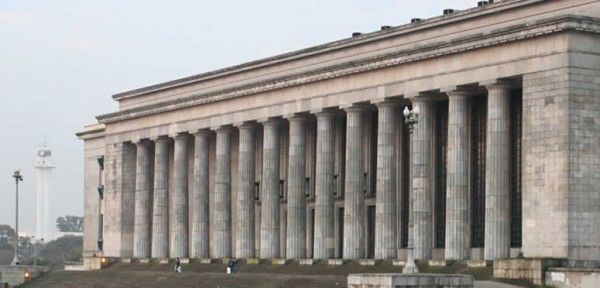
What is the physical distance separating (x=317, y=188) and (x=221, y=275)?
324 inches

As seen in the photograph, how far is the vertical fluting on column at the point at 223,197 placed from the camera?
10531 centimetres

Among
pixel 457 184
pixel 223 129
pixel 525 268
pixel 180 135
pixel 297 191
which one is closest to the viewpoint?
pixel 525 268

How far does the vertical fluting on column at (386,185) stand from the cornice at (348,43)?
18.1ft

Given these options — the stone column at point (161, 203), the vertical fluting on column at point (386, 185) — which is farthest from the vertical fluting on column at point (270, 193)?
the stone column at point (161, 203)

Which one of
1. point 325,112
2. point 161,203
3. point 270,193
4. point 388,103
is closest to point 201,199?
point 161,203

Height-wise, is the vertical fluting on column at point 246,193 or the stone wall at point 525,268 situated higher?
the vertical fluting on column at point 246,193

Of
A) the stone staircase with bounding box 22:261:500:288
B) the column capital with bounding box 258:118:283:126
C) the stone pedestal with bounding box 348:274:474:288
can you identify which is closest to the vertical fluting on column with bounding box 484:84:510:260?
the stone staircase with bounding box 22:261:500:288

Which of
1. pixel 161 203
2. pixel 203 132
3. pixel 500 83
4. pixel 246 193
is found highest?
pixel 500 83

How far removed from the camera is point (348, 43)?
315 feet

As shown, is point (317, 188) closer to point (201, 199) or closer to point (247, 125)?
point (247, 125)

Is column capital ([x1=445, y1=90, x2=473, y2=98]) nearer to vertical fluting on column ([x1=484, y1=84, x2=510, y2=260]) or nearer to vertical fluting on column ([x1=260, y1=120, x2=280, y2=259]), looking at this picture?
vertical fluting on column ([x1=484, y1=84, x2=510, y2=260])

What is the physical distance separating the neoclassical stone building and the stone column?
4.0 inches

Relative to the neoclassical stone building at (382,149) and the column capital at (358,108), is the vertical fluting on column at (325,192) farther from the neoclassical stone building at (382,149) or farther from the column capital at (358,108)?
the column capital at (358,108)

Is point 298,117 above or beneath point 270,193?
above
